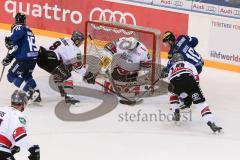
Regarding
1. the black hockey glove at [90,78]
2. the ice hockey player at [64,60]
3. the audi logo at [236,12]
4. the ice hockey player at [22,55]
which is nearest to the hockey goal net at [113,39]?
the black hockey glove at [90,78]

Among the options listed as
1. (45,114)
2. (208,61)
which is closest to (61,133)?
(45,114)

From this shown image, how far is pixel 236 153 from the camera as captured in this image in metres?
6.79

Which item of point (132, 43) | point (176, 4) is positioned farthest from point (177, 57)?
point (176, 4)

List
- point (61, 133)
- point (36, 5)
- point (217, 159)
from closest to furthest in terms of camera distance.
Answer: point (217, 159) → point (61, 133) → point (36, 5)

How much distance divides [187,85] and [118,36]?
71.2 inches

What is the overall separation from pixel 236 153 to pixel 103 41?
277 centimetres

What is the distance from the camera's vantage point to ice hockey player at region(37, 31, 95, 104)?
26.6 ft

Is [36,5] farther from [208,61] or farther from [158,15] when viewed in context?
[208,61]

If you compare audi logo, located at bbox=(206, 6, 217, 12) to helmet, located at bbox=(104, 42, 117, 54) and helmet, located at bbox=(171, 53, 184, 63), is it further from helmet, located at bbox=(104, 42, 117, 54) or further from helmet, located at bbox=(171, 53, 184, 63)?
helmet, located at bbox=(171, 53, 184, 63)

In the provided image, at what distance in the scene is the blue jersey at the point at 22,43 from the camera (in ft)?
26.0

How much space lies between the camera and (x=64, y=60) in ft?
26.9

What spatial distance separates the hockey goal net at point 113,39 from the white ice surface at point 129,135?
373mm

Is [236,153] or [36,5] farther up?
[36,5]

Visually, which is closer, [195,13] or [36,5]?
[195,13]
